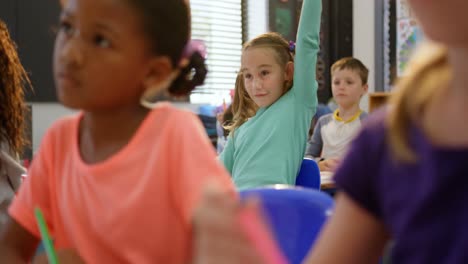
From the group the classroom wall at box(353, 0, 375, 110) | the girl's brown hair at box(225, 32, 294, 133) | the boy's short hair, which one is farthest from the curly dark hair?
the classroom wall at box(353, 0, 375, 110)

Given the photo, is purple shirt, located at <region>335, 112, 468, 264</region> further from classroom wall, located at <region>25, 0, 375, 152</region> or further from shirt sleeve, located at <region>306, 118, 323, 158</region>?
classroom wall, located at <region>25, 0, 375, 152</region>

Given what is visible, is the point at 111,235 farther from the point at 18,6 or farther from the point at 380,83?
the point at 380,83

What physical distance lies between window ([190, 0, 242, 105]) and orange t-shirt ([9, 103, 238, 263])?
4033mm

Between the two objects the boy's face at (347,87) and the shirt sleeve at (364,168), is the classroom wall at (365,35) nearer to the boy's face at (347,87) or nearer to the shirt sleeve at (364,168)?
the boy's face at (347,87)

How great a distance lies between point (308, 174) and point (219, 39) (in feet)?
10.8

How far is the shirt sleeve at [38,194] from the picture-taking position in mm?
684

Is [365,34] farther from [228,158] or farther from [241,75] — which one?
[228,158]

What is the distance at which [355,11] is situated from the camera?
16.4 feet

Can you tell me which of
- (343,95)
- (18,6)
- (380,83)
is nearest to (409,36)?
(380,83)

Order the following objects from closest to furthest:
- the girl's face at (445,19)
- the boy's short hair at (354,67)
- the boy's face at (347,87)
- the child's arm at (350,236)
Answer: the girl's face at (445,19) < the child's arm at (350,236) < the boy's face at (347,87) < the boy's short hair at (354,67)

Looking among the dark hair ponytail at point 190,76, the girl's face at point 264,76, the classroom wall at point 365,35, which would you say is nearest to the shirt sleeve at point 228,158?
the girl's face at point 264,76

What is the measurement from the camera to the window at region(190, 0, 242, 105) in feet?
15.5

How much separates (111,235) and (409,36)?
428 cm

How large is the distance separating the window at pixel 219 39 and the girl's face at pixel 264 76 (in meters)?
2.63
